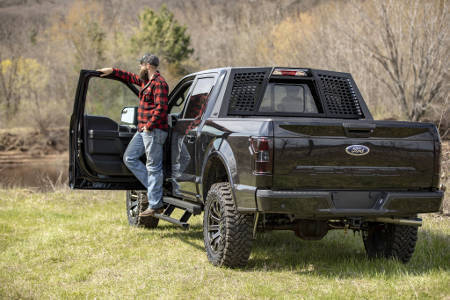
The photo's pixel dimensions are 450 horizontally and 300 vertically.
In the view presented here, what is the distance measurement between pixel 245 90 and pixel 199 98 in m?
0.73

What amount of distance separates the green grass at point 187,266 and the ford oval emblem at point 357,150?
3.69ft

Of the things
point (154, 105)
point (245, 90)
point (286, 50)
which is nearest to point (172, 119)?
point (154, 105)

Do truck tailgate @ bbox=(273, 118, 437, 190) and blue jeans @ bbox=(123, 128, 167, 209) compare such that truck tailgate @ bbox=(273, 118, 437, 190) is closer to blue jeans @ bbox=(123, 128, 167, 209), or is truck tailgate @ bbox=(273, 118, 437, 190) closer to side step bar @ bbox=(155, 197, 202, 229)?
side step bar @ bbox=(155, 197, 202, 229)

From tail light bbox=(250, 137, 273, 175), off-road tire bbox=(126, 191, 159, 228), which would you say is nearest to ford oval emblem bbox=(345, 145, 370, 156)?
tail light bbox=(250, 137, 273, 175)

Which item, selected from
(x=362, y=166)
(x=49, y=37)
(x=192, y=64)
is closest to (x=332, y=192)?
(x=362, y=166)

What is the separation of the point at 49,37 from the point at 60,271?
261ft

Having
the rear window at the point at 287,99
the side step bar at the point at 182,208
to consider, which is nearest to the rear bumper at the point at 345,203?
the side step bar at the point at 182,208

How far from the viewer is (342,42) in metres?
19.4

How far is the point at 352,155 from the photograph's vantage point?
5.12 meters

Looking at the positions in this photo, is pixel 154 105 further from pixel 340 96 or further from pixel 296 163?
pixel 296 163

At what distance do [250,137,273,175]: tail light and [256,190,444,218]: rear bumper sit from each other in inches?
7.2

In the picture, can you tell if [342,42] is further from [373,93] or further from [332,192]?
[332,192]

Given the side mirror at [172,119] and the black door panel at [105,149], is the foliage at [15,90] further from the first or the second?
the side mirror at [172,119]

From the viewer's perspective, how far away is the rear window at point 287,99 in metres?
6.39
